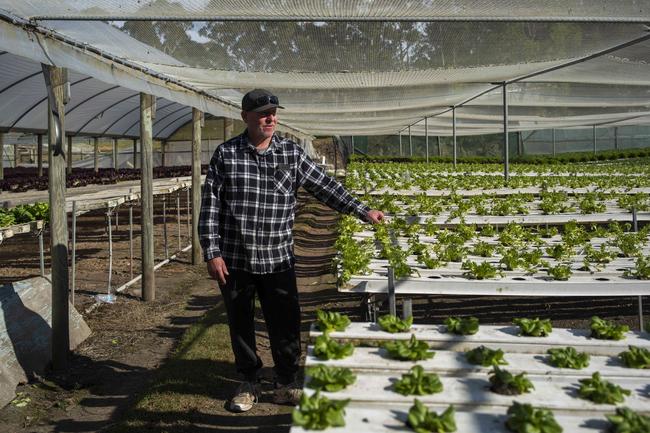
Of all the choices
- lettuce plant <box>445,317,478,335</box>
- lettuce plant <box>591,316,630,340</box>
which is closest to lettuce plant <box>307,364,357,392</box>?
lettuce plant <box>445,317,478,335</box>

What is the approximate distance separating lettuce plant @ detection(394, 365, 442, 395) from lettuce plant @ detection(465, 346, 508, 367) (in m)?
0.33

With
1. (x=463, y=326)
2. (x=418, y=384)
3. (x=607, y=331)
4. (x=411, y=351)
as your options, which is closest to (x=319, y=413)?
(x=418, y=384)

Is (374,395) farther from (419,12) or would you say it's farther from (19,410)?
(419,12)

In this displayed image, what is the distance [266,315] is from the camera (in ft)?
13.8

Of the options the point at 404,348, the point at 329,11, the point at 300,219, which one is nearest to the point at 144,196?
the point at 329,11

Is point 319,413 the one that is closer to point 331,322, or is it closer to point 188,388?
point 331,322

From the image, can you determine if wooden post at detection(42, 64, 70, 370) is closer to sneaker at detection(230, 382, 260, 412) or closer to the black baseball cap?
sneaker at detection(230, 382, 260, 412)

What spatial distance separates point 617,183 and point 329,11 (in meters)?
7.33

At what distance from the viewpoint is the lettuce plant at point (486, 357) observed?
106 inches

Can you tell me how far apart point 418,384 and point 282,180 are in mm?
1931

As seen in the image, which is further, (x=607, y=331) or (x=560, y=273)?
(x=560, y=273)

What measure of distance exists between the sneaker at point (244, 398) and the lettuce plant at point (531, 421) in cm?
231

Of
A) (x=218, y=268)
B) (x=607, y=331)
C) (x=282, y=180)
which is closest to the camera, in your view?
(x=607, y=331)

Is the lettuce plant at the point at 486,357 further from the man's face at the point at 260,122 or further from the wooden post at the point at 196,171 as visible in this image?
the wooden post at the point at 196,171
